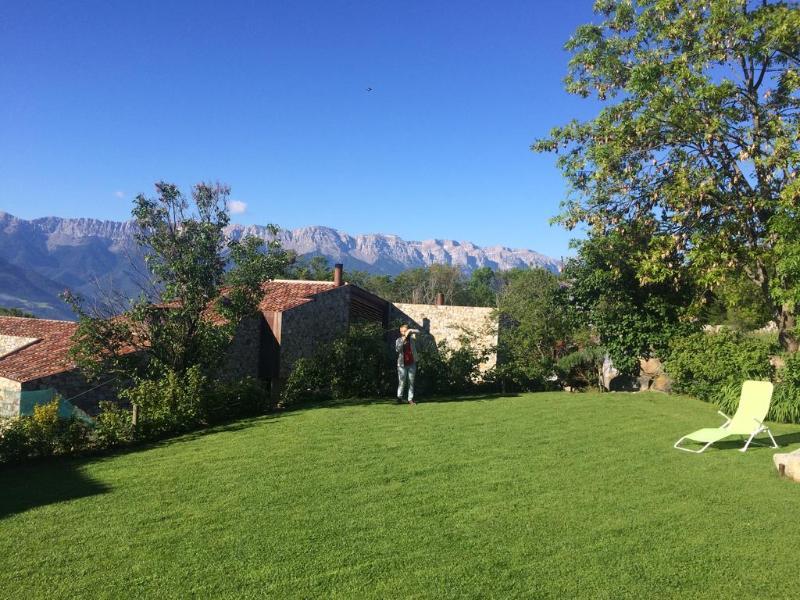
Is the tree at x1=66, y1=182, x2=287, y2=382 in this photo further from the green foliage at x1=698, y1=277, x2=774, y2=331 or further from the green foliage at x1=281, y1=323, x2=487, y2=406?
the green foliage at x1=698, y1=277, x2=774, y2=331

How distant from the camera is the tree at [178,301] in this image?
1117cm

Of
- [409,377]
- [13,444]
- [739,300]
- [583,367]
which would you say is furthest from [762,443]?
[13,444]

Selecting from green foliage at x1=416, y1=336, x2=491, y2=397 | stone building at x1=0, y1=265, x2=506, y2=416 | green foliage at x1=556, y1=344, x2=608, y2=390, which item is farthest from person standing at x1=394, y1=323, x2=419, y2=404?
green foliage at x1=556, y1=344, x2=608, y2=390

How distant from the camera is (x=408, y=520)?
502 cm

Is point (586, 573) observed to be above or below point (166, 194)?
below

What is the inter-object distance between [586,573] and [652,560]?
0.59 meters

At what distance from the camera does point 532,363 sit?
1534 cm

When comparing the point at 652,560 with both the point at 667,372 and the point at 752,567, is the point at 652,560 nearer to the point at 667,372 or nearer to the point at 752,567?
the point at 752,567

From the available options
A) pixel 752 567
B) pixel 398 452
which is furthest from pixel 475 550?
pixel 398 452

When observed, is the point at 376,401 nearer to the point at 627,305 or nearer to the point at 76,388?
the point at 627,305

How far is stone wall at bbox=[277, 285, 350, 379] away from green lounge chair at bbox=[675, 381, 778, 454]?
929 cm

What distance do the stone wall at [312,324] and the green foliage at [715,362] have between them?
8092mm

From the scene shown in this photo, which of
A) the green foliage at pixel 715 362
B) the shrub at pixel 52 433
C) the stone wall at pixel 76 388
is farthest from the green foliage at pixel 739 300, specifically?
the stone wall at pixel 76 388

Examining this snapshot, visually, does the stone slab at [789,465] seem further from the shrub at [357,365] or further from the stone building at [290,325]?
the stone building at [290,325]
